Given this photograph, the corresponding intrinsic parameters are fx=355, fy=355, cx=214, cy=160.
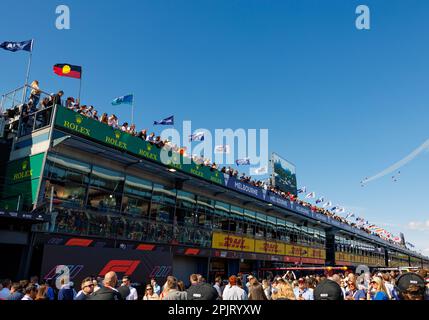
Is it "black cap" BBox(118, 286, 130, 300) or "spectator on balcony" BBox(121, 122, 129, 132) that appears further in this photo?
"spectator on balcony" BBox(121, 122, 129, 132)

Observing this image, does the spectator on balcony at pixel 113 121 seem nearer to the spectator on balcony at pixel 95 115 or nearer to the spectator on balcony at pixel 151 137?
the spectator on balcony at pixel 95 115

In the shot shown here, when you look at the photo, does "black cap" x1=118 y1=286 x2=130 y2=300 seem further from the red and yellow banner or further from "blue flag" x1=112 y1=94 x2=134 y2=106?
the red and yellow banner

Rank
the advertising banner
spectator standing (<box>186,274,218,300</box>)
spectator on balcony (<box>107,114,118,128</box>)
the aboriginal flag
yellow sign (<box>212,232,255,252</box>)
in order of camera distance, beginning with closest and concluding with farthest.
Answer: spectator standing (<box>186,274,218,300</box>)
the advertising banner
the aboriginal flag
spectator on balcony (<box>107,114,118,128</box>)
yellow sign (<box>212,232,255,252</box>)

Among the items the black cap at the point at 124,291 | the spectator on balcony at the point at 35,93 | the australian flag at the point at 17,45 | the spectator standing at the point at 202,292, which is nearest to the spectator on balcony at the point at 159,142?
the spectator on balcony at the point at 35,93

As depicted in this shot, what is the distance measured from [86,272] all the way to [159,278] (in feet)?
14.4

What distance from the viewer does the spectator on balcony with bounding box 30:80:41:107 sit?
56.3 ft

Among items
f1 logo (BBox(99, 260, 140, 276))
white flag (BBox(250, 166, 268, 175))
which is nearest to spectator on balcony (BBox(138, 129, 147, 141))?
f1 logo (BBox(99, 260, 140, 276))

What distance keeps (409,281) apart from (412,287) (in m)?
0.08

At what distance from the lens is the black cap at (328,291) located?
226 inches

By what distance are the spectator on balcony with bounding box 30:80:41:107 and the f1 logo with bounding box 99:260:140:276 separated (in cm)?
855

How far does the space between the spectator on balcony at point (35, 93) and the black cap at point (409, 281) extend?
17341mm

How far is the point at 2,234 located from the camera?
13.5 m
